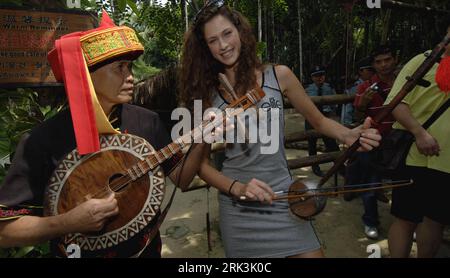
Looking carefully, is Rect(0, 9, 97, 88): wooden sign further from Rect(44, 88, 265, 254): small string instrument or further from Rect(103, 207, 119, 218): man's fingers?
Rect(103, 207, 119, 218): man's fingers

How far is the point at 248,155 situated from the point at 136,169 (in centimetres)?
63

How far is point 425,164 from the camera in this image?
233cm

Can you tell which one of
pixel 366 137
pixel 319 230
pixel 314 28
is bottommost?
pixel 319 230

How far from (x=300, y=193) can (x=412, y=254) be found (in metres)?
2.63

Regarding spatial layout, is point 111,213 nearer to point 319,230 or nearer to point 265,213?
point 265,213

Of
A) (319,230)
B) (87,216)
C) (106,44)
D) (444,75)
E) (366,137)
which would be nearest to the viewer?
(87,216)

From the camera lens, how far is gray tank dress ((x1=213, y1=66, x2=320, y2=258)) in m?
1.75

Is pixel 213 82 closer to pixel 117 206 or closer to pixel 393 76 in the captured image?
pixel 117 206

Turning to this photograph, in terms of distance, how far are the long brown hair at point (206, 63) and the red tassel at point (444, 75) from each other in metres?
1.26

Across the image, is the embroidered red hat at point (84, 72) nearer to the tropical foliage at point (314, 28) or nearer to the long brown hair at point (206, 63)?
the long brown hair at point (206, 63)

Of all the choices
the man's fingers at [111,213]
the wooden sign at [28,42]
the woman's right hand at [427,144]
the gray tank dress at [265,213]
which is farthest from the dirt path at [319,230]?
the man's fingers at [111,213]

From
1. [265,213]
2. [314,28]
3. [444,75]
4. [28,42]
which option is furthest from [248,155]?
[314,28]

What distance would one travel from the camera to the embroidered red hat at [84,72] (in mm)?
1327

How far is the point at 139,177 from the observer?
145 cm
